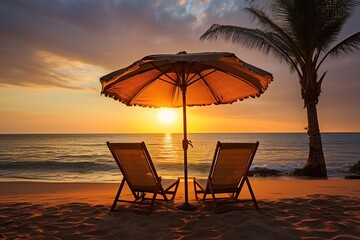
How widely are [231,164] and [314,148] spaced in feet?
28.7

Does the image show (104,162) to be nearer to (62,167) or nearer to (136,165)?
(62,167)

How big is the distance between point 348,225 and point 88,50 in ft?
41.3

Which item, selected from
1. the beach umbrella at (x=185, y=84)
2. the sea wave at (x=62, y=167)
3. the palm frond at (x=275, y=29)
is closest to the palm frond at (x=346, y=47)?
the palm frond at (x=275, y=29)

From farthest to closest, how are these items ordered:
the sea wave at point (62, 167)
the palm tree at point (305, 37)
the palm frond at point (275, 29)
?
the sea wave at point (62, 167) < the palm frond at point (275, 29) < the palm tree at point (305, 37)

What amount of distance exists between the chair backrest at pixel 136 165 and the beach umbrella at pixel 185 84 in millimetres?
598

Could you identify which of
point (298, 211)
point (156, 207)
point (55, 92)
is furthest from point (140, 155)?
point (55, 92)

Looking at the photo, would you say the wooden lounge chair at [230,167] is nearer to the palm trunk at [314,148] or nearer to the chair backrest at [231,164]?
the chair backrest at [231,164]

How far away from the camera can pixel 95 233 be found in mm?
3477

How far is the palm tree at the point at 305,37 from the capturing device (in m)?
11.2

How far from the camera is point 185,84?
5043 millimetres

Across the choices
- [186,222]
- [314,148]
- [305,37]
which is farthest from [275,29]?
[186,222]

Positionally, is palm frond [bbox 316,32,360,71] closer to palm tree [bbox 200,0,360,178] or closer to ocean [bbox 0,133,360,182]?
palm tree [bbox 200,0,360,178]

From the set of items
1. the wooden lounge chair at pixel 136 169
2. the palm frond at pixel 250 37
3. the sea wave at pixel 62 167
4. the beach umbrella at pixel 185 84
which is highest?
the palm frond at pixel 250 37

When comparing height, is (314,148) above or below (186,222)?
above
